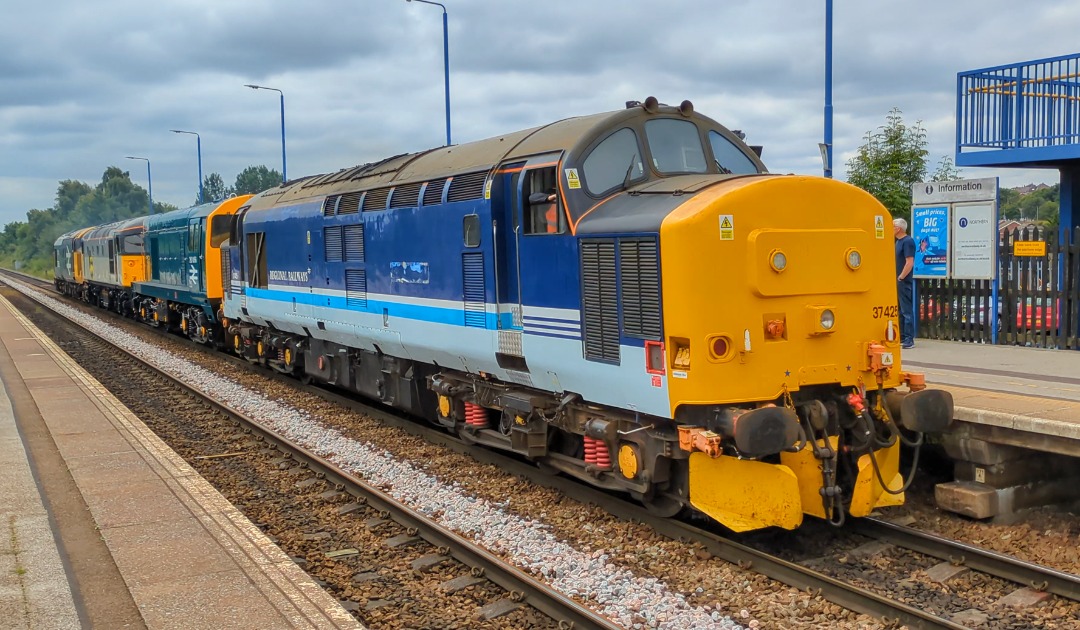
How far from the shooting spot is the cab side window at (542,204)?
7598 millimetres

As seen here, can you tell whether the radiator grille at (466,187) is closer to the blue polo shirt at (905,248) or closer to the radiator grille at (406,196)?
the radiator grille at (406,196)

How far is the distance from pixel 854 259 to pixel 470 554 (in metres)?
3.59

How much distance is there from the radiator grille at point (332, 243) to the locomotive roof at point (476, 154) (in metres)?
0.53

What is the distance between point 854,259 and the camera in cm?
697

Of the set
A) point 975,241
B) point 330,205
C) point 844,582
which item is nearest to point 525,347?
point 844,582

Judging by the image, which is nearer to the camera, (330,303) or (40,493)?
(40,493)

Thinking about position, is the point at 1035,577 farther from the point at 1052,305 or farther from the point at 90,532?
the point at 1052,305

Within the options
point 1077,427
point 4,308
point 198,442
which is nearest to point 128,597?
point 198,442

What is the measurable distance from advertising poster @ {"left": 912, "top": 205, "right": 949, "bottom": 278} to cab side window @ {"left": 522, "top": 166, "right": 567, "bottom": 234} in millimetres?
7978

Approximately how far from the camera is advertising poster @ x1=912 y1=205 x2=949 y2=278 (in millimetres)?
13656

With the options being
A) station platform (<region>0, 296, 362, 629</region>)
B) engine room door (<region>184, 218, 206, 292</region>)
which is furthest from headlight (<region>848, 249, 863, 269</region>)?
engine room door (<region>184, 218, 206, 292</region>)

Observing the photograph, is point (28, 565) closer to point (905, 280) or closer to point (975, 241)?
point (905, 280)

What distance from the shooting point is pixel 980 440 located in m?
7.66

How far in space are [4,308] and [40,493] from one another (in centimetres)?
3391
